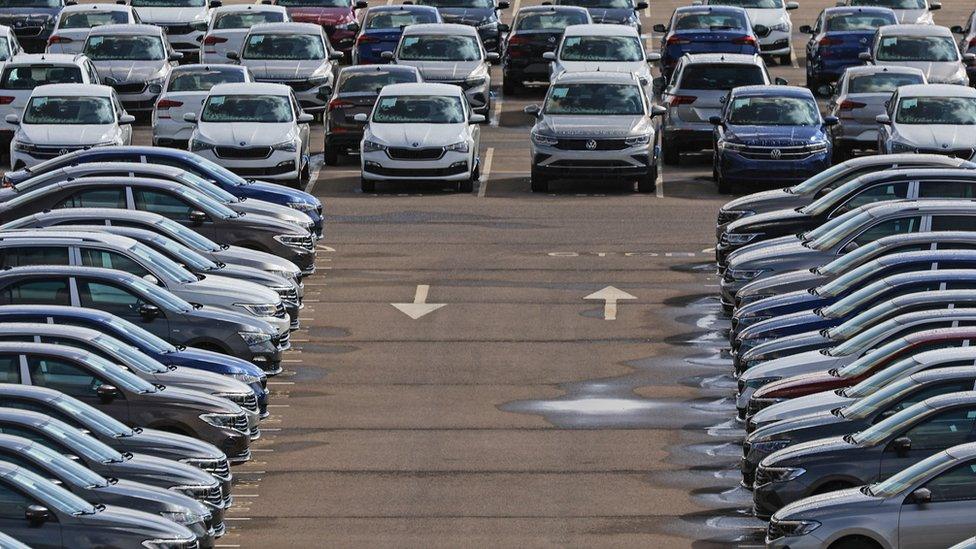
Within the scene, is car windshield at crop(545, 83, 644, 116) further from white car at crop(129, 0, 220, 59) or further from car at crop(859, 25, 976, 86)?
white car at crop(129, 0, 220, 59)

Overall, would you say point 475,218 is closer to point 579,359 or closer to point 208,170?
point 208,170

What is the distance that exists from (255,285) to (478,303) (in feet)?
13.1

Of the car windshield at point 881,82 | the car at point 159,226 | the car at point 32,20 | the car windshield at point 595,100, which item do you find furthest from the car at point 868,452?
the car at point 32,20

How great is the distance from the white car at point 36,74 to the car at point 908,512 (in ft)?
83.1

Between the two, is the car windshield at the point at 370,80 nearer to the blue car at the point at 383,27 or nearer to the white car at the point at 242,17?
the blue car at the point at 383,27

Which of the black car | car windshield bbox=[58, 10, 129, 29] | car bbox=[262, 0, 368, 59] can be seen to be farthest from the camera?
car bbox=[262, 0, 368, 59]

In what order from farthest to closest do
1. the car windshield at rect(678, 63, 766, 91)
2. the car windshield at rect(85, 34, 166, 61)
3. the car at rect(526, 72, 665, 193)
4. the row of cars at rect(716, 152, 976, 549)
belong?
the car windshield at rect(85, 34, 166, 61) → the car windshield at rect(678, 63, 766, 91) → the car at rect(526, 72, 665, 193) → the row of cars at rect(716, 152, 976, 549)

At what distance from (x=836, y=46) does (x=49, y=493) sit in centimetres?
3065

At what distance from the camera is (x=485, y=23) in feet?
163

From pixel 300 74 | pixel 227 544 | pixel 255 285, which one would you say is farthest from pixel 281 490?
pixel 300 74

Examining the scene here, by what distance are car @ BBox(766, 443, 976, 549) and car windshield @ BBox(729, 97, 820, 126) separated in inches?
751

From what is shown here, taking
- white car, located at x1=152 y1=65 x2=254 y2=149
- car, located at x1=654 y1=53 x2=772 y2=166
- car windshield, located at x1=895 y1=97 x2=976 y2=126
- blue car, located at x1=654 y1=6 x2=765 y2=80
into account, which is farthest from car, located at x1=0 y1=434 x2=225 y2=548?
blue car, located at x1=654 y1=6 x2=765 y2=80

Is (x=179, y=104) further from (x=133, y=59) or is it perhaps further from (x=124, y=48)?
(x=124, y=48)

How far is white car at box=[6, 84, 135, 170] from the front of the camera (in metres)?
36.6
